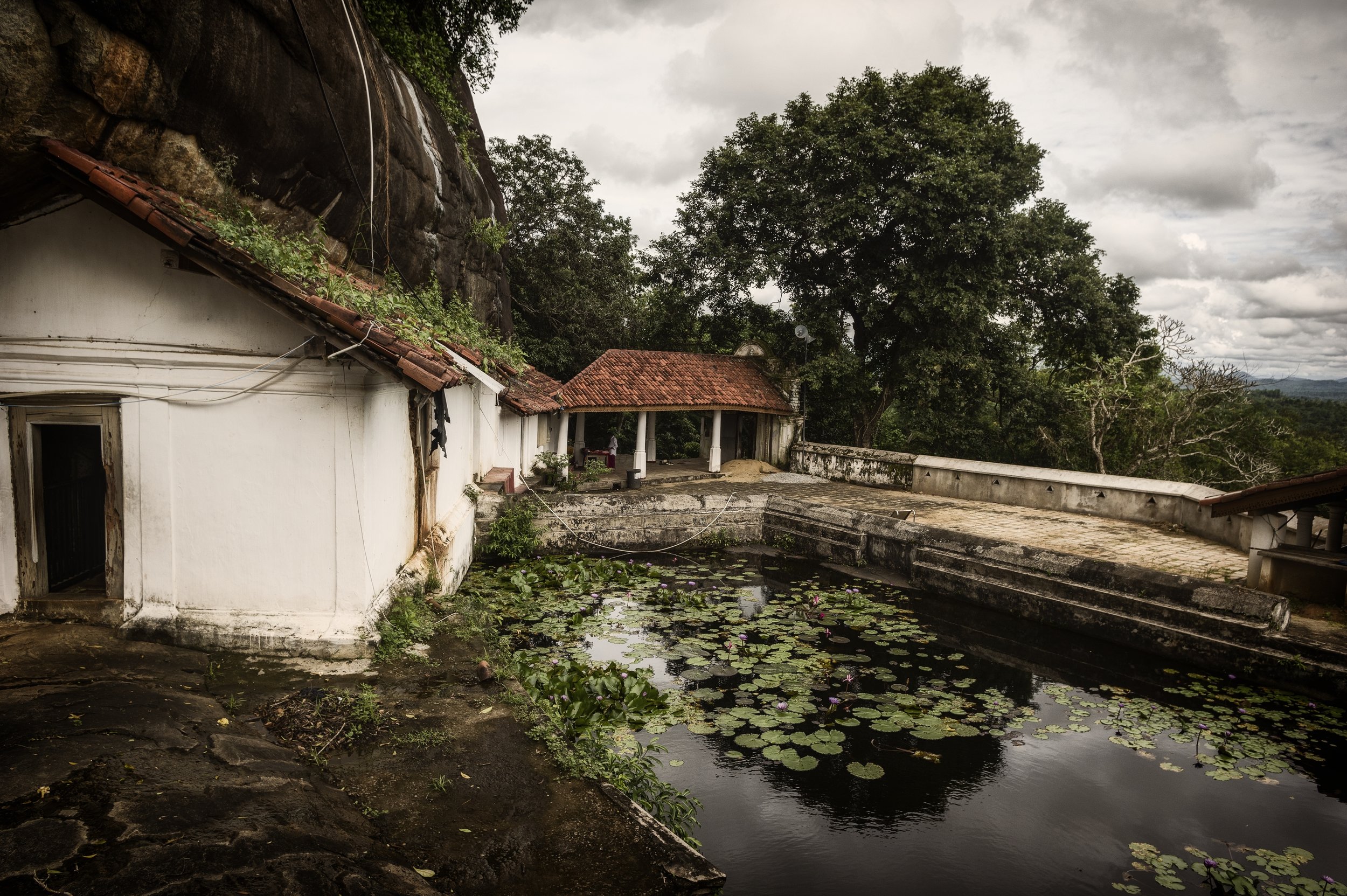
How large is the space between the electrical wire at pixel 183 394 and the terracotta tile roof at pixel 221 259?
→ 0.52 meters

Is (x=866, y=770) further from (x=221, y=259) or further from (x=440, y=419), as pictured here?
(x=221, y=259)

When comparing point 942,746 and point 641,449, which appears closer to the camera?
point 942,746

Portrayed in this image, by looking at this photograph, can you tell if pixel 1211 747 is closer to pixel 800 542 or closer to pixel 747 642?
pixel 747 642

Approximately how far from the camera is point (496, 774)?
4.43 m

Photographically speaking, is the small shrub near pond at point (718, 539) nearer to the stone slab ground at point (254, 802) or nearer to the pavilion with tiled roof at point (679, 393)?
the pavilion with tiled roof at point (679, 393)

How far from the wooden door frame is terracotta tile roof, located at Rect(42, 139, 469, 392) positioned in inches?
62.8

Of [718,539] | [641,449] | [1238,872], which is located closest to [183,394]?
[1238,872]

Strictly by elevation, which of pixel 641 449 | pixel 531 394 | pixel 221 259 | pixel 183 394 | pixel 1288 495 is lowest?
pixel 641 449

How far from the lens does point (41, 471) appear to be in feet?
19.8

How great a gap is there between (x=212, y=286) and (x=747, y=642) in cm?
632

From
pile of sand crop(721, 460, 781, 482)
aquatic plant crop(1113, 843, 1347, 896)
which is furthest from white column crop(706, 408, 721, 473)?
aquatic plant crop(1113, 843, 1347, 896)

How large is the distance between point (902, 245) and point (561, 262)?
10.1 metres

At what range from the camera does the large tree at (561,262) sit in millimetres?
21750

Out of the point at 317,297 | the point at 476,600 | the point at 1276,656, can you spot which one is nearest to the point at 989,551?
the point at 1276,656
